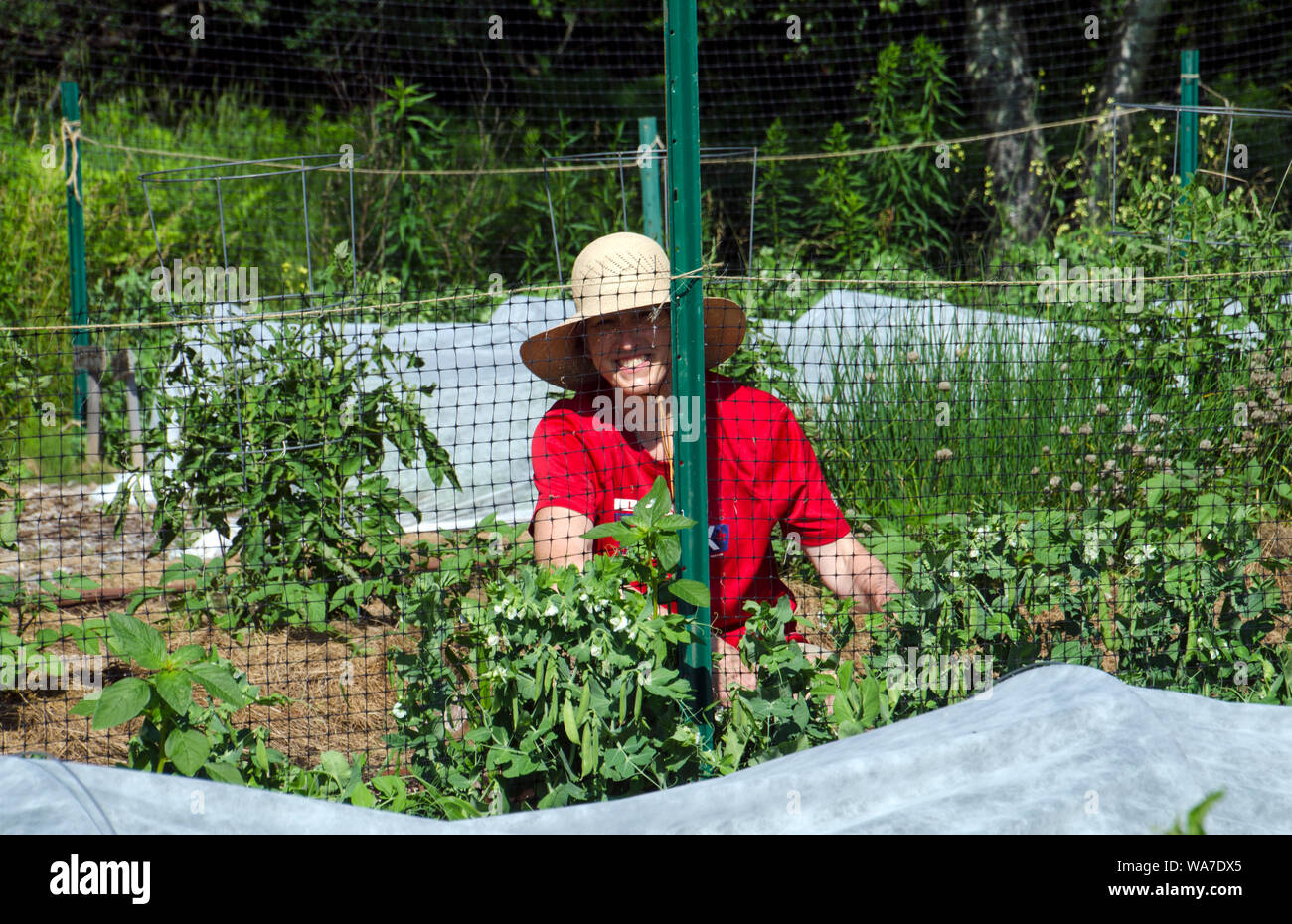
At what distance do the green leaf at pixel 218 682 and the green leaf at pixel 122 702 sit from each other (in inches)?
2.9

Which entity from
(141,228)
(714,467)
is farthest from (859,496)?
(141,228)

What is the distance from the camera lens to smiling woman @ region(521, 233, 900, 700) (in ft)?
8.35

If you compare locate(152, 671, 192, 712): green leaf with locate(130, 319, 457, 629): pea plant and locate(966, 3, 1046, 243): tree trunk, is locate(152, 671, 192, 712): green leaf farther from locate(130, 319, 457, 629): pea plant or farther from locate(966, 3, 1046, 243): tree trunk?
locate(966, 3, 1046, 243): tree trunk

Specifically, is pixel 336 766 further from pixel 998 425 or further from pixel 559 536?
pixel 998 425

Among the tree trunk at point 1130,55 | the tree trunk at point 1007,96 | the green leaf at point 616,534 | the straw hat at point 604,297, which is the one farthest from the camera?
the tree trunk at point 1007,96

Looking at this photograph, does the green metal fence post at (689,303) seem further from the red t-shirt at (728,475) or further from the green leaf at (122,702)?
the green leaf at (122,702)

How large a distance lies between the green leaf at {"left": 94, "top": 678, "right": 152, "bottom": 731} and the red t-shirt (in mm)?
957

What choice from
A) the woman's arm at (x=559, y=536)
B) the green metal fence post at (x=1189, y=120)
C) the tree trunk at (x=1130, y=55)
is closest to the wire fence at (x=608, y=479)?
the woman's arm at (x=559, y=536)

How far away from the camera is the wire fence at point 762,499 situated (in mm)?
2527
